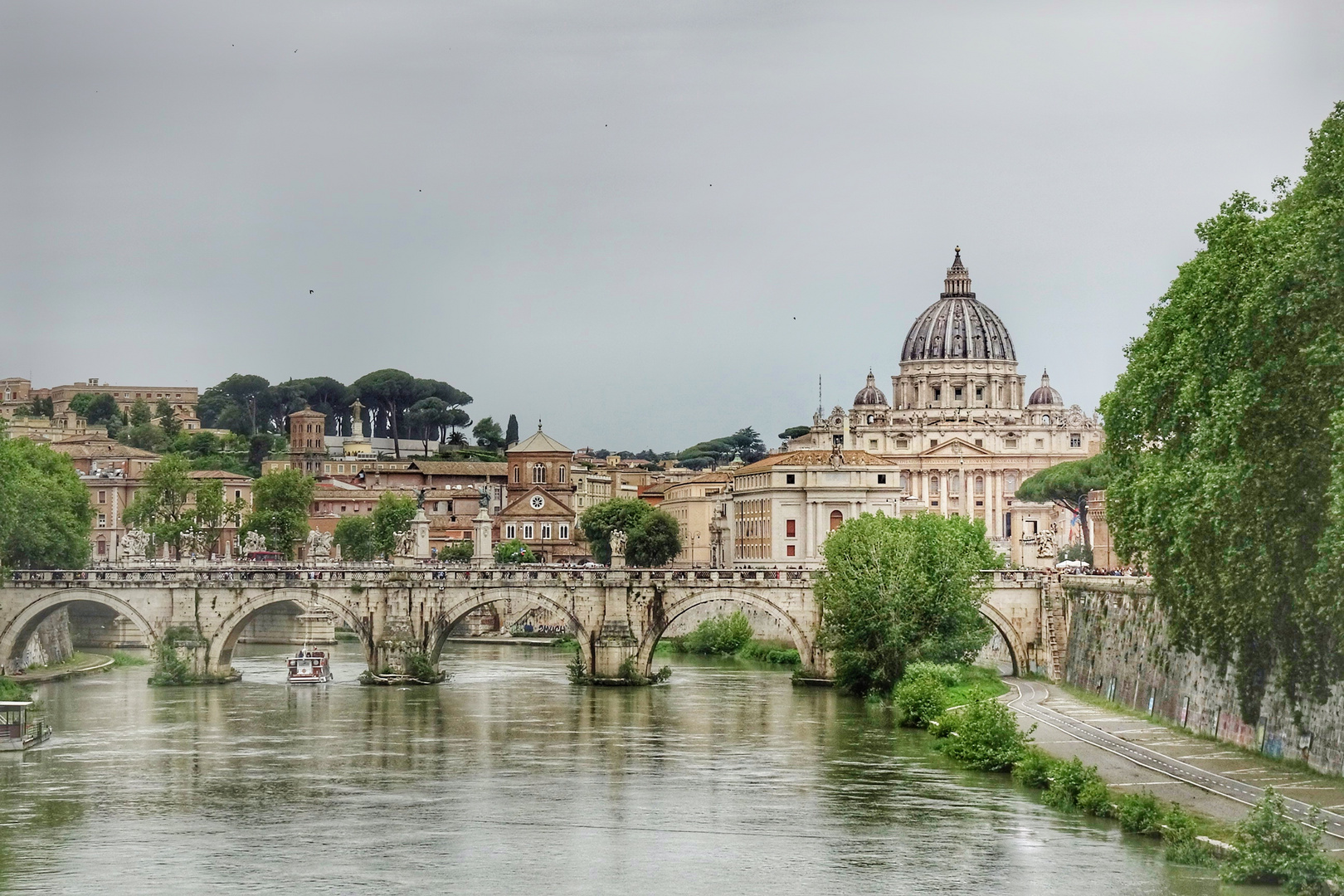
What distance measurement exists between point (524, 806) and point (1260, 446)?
15.4 m

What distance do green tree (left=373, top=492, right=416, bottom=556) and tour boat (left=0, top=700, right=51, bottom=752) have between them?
6557cm

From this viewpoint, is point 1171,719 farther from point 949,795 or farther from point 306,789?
point 306,789

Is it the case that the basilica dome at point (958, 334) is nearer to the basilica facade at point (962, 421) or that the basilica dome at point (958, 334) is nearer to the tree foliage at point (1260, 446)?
the basilica facade at point (962, 421)

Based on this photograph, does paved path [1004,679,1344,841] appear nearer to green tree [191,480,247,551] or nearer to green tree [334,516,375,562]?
green tree [191,480,247,551]

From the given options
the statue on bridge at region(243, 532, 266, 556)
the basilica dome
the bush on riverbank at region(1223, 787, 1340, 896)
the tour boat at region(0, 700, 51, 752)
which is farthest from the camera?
the basilica dome

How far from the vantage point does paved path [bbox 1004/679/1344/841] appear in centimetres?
3612

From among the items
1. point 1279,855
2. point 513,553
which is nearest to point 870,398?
point 513,553

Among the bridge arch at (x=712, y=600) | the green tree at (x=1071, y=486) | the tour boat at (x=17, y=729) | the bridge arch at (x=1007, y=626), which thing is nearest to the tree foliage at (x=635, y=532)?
the green tree at (x=1071, y=486)

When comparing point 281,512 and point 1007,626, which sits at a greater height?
point 281,512

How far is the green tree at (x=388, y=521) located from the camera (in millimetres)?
117750

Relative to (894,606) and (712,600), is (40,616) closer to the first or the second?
(712,600)

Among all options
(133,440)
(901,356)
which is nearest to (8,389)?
(133,440)

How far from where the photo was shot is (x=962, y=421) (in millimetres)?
164250

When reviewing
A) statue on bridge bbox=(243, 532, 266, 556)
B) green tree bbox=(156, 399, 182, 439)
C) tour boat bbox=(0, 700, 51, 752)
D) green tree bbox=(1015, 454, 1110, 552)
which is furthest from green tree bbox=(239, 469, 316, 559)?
tour boat bbox=(0, 700, 51, 752)
